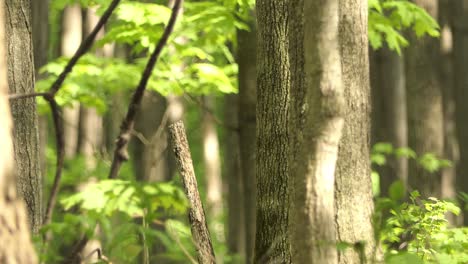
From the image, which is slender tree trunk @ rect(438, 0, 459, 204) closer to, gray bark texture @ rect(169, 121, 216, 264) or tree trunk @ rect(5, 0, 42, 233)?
gray bark texture @ rect(169, 121, 216, 264)

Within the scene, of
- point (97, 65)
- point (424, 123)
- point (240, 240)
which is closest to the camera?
point (97, 65)

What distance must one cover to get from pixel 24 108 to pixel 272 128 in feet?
5.83

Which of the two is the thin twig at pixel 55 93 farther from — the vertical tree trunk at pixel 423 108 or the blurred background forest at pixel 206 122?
the vertical tree trunk at pixel 423 108

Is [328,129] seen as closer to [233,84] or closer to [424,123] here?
[233,84]

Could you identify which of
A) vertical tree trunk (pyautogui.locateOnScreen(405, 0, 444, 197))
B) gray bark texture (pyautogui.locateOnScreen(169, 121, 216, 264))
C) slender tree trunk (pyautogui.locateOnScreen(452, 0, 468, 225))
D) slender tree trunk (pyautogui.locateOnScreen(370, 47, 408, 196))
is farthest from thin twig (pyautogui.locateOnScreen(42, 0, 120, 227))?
slender tree trunk (pyautogui.locateOnScreen(452, 0, 468, 225))

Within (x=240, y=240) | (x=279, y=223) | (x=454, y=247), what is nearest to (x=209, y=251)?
(x=279, y=223)

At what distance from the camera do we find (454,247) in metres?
4.09

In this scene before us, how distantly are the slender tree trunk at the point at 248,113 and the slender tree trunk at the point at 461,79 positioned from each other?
9.06 meters

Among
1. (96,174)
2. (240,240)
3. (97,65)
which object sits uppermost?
(97,65)

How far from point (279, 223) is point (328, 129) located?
5.66 feet

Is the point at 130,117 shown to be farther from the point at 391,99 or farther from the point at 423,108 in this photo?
the point at 391,99

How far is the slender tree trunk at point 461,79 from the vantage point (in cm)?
1559

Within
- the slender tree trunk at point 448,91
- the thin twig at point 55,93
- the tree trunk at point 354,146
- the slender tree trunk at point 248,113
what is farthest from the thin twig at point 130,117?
the slender tree trunk at point 448,91

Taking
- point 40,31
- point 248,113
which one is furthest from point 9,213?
point 40,31
